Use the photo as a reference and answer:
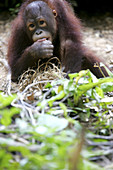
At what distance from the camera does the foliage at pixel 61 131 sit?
1.27 meters

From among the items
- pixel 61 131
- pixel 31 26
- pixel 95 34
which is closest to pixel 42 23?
pixel 31 26

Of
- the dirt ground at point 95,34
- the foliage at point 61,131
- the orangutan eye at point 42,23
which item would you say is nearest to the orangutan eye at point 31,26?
the orangutan eye at point 42,23

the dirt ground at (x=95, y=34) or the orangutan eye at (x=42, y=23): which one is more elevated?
the orangutan eye at (x=42, y=23)

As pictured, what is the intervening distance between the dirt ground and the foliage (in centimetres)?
135

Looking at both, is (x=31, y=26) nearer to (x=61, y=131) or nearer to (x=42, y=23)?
(x=42, y=23)

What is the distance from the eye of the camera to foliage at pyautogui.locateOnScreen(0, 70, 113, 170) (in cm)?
127

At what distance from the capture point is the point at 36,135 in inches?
57.5

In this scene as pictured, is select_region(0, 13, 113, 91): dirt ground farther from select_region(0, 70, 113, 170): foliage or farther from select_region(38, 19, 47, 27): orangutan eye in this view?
select_region(0, 70, 113, 170): foliage

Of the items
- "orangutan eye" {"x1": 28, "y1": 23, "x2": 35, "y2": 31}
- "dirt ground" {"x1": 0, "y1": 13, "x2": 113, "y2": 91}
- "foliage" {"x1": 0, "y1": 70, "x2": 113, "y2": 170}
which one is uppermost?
"orangutan eye" {"x1": 28, "y1": 23, "x2": 35, "y2": 31}

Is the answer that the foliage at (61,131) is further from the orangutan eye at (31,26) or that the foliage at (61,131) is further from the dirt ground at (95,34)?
the dirt ground at (95,34)

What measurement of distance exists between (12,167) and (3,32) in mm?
3647

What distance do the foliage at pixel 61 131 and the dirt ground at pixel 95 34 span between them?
53.1 inches

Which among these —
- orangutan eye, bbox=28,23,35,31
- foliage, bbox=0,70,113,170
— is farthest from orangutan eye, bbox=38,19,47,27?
foliage, bbox=0,70,113,170

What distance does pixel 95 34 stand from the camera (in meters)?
4.70
